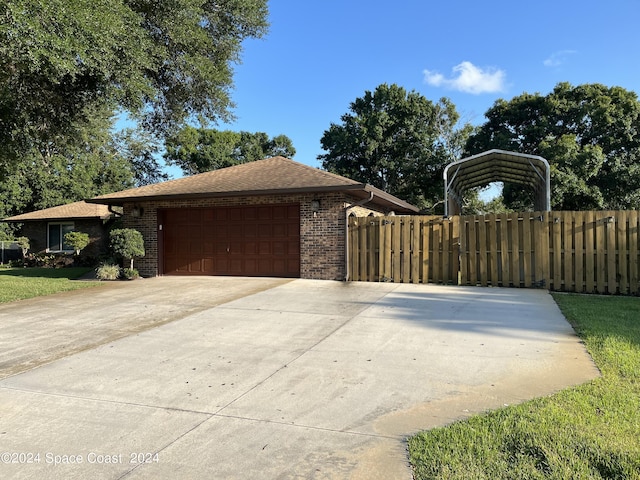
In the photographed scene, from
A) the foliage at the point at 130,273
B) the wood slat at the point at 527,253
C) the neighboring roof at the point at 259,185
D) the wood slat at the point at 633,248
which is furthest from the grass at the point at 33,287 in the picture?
the wood slat at the point at 633,248

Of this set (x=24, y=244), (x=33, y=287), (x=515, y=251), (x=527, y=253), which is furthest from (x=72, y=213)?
(x=527, y=253)

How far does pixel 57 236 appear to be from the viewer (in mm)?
21359

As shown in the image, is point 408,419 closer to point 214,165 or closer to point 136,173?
point 214,165

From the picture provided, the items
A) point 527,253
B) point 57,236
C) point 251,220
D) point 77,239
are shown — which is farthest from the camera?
point 57,236

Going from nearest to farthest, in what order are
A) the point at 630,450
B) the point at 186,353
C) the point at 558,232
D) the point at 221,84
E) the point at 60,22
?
the point at 630,450 → the point at 186,353 → the point at 60,22 → the point at 558,232 → the point at 221,84

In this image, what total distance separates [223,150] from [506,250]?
3205 cm

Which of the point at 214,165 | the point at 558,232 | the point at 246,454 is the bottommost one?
the point at 246,454

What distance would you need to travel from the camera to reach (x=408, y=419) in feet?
11.1

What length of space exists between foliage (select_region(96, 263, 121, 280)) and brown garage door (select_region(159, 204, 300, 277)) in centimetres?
144

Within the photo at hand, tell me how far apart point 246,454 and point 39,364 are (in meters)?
3.33

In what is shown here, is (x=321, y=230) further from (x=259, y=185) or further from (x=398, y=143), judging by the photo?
(x=398, y=143)

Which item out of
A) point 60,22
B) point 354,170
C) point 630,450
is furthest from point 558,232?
point 354,170

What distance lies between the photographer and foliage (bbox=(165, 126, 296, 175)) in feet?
125

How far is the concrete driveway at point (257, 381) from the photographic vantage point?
9.42 feet
